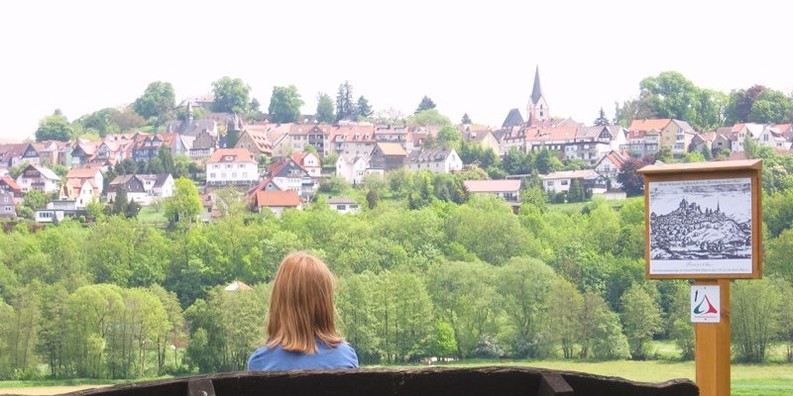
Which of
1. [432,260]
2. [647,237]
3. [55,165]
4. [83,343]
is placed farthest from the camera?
[55,165]

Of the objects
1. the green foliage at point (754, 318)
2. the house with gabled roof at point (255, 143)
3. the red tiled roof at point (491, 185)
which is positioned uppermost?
the house with gabled roof at point (255, 143)

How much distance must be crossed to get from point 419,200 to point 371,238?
1074 cm

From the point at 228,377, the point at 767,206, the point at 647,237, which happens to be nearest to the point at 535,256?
the point at 767,206

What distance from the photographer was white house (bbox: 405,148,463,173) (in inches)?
2445

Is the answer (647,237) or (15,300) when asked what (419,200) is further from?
(647,237)

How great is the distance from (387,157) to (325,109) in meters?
11.1

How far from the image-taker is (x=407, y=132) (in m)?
70.2

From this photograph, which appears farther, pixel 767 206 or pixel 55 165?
pixel 55 165

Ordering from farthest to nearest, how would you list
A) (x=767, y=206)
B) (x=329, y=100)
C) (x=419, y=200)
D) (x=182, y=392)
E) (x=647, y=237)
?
(x=329, y=100)
(x=419, y=200)
(x=767, y=206)
(x=647, y=237)
(x=182, y=392)

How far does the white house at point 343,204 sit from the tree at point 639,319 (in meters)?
22.2

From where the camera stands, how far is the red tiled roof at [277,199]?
178 feet

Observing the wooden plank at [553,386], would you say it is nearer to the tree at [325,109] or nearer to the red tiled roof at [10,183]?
the red tiled roof at [10,183]

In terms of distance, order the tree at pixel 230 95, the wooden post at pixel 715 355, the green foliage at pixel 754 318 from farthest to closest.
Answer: the tree at pixel 230 95 → the green foliage at pixel 754 318 → the wooden post at pixel 715 355

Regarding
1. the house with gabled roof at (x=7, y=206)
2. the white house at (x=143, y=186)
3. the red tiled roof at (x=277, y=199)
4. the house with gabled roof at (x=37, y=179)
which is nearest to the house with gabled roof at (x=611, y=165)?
the red tiled roof at (x=277, y=199)
